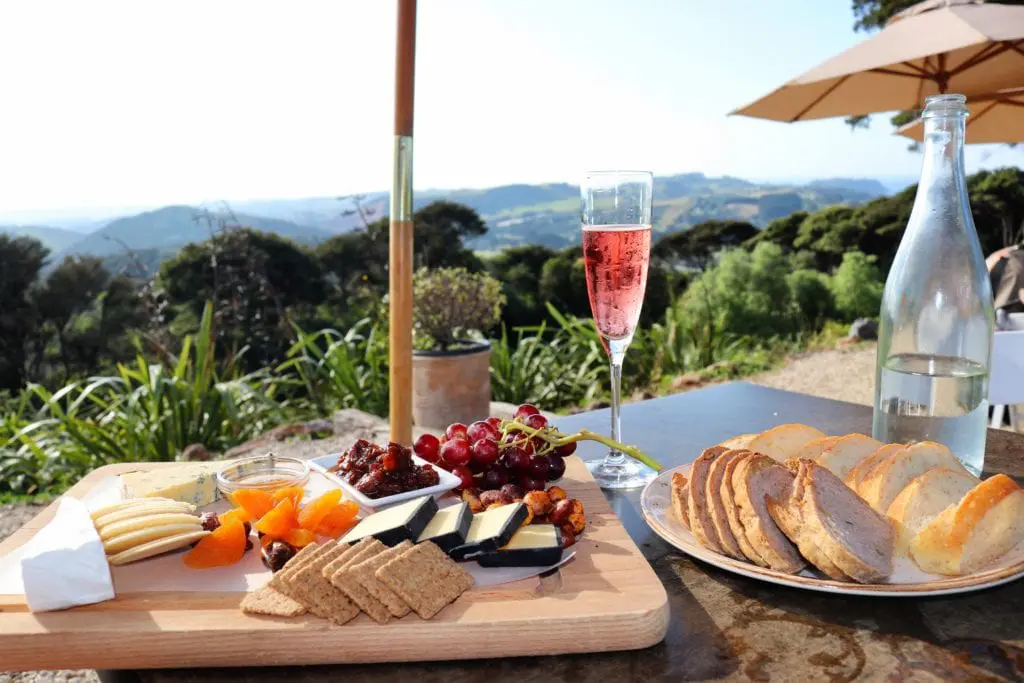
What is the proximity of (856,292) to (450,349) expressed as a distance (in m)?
9.47

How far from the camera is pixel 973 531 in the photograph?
1058 mm

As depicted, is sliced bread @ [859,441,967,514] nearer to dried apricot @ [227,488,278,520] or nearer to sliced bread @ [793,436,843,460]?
sliced bread @ [793,436,843,460]

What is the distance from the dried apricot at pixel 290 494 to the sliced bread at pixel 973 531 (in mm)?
857

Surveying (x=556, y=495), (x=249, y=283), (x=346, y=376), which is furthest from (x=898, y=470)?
(x=249, y=283)

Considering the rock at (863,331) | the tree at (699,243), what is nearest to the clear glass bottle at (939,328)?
the rock at (863,331)

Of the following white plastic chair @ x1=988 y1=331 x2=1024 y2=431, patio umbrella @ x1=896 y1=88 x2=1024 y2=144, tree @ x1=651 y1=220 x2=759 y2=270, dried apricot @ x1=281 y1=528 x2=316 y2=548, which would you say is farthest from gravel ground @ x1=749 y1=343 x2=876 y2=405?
dried apricot @ x1=281 y1=528 x2=316 y2=548

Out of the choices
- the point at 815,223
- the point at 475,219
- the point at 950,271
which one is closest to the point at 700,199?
the point at 815,223

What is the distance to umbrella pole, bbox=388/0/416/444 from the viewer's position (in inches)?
63.5

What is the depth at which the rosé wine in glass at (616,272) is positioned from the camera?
5.01 ft

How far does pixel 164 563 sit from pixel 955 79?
775 cm

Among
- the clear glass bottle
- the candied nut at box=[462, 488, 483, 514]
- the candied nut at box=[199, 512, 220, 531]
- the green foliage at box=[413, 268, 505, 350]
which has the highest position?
the clear glass bottle

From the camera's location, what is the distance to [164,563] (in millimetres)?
1114

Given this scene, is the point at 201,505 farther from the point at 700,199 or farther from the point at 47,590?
the point at 700,199

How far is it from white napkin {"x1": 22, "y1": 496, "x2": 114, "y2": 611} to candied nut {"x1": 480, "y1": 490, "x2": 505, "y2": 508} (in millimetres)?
519
